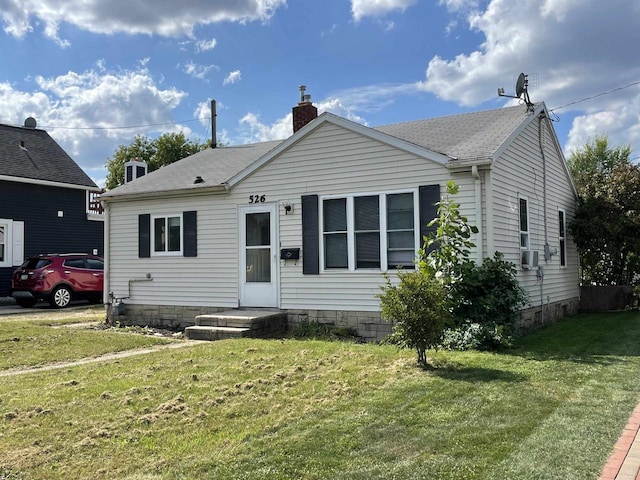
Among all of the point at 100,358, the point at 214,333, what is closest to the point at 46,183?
the point at 214,333

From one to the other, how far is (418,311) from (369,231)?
3544 millimetres

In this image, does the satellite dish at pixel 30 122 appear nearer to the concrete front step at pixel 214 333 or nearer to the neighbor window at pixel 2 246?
the neighbor window at pixel 2 246

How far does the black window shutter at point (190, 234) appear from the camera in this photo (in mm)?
11844

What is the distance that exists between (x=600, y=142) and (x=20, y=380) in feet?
106

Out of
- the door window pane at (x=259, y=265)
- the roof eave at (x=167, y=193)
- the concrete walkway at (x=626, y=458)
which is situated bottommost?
the concrete walkway at (x=626, y=458)

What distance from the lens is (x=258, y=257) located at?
1119 cm

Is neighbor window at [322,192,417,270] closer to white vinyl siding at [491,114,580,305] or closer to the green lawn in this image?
white vinyl siding at [491,114,580,305]

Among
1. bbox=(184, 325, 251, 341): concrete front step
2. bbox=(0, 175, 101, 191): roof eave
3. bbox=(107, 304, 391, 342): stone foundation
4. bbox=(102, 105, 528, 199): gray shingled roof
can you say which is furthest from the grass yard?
bbox=(0, 175, 101, 191): roof eave

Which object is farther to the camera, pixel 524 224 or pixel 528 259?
pixel 524 224

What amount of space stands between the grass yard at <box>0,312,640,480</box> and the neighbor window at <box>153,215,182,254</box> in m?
4.93

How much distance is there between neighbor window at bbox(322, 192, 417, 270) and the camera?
958 centimetres

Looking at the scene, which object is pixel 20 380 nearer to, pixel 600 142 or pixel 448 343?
pixel 448 343

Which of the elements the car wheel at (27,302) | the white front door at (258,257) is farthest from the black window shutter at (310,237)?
the car wheel at (27,302)

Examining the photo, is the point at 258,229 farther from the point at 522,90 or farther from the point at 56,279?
the point at 56,279
